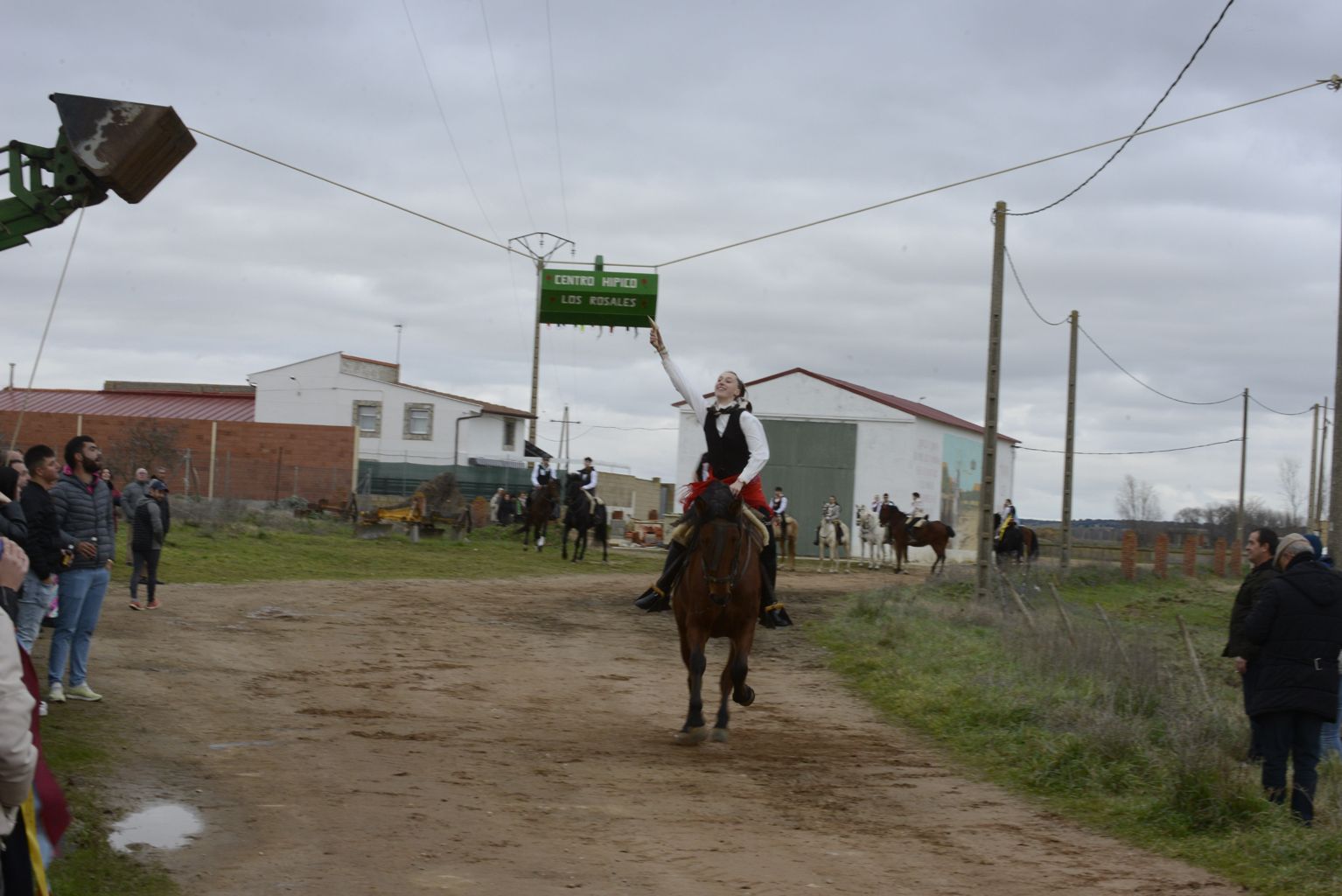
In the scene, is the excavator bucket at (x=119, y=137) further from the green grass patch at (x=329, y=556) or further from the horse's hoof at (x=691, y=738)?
the green grass patch at (x=329, y=556)

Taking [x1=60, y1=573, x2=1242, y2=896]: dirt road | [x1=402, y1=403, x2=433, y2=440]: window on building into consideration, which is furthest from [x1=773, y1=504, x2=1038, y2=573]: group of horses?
[x1=60, y1=573, x2=1242, y2=896]: dirt road

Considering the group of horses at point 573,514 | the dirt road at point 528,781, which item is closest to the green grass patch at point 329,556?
the group of horses at point 573,514

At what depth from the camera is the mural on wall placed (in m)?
52.2

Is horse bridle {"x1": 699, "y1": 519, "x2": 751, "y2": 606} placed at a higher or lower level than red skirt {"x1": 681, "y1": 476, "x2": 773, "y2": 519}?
lower

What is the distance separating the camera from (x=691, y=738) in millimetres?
10812

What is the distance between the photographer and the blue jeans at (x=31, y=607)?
34.6 feet

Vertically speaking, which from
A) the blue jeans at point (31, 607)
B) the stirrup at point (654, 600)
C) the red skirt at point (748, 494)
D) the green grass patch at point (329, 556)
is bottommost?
the green grass patch at point (329, 556)

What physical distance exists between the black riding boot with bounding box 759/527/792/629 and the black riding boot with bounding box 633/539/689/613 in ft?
2.30

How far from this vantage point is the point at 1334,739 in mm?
10336

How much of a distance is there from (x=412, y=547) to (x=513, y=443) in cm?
2668

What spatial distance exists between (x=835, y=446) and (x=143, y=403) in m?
34.0

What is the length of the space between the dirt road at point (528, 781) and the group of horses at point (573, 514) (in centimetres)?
1697

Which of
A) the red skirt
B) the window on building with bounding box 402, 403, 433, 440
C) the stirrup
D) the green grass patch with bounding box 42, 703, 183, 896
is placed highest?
the window on building with bounding box 402, 403, 433, 440

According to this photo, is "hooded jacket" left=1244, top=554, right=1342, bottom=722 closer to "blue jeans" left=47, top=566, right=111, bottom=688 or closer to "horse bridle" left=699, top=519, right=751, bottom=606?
"horse bridle" left=699, top=519, right=751, bottom=606
